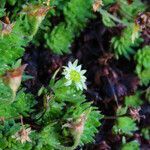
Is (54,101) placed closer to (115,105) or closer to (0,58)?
(0,58)

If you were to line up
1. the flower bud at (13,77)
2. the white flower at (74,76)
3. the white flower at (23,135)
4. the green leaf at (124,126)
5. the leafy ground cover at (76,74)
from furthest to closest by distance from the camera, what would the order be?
the green leaf at (124,126), the white flower at (74,76), the leafy ground cover at (76,74), the white flower at (23,135), the flower bud at (13,77)

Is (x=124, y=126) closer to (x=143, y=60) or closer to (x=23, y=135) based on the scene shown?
(x=143, y=60)

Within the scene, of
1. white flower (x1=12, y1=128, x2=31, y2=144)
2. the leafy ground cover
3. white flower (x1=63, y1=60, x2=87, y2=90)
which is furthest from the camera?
white flower (x1=63, y1=60, x2=87, y2=90)

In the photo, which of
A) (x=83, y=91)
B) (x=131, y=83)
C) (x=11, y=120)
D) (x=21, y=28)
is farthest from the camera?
(x=131, y=83)

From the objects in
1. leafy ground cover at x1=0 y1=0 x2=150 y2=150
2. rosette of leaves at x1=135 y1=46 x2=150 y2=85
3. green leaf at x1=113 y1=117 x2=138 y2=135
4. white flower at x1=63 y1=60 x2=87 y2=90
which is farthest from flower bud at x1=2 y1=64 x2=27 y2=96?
rosette of leaves at x1=135 y1=46 x2=150 y2=85

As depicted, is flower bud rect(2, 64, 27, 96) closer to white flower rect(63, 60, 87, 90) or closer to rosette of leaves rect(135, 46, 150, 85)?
white flower rect(63, 60, 87, 90)

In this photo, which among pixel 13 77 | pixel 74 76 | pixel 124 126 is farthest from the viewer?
pixel 124 126

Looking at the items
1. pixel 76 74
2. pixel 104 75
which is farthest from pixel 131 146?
pixel 76 74

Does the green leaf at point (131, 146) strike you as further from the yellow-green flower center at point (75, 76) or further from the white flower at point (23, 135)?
the white flower at point (23, 135)

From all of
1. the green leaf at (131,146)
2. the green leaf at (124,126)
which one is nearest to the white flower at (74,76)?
the green leaf at (124,126)

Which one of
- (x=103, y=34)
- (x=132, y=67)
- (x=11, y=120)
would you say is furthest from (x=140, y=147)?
(x=11, y=120)

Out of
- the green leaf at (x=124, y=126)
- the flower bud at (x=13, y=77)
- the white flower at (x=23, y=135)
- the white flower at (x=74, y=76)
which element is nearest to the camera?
the flower bud at (x=13, y=77)
